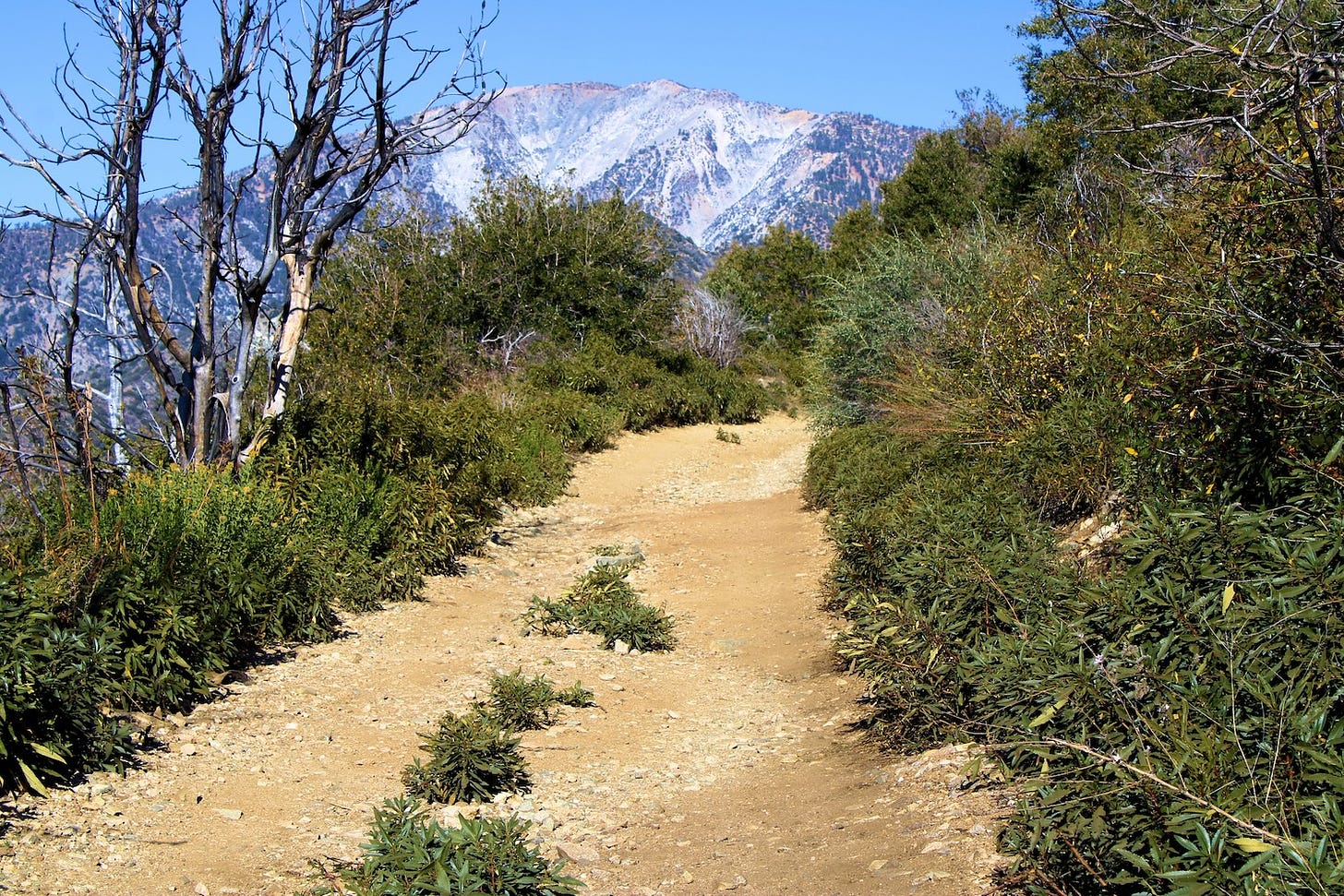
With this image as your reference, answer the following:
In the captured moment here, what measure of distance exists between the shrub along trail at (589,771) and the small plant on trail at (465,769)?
4.5 inches

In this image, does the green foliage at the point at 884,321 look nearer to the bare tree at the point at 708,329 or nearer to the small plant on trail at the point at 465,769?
the small plant on trail at the point at 465,769

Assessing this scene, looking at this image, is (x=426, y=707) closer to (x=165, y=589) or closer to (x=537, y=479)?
(x=165, y=589)

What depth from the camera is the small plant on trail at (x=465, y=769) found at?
4.61 metres

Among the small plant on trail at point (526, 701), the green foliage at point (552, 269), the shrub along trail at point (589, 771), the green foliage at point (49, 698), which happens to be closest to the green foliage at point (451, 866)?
the shrub along trail at point (589, 771)

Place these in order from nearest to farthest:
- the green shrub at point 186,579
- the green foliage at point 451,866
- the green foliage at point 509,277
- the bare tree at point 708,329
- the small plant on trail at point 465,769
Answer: the green foliage at point 451,866, the small plant on trail at point 465,769, the green shrub at point 186,579, the green foliage at point 509,277, the bare tree at point 708,329

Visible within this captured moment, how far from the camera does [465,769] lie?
4648 millimetres

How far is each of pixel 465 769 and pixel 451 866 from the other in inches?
60.0

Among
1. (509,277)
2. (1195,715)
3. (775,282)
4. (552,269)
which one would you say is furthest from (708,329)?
(1195,715)

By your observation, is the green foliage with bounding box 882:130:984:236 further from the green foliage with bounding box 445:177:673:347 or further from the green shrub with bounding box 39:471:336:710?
the green shrub with bounding box 39:471:336:710

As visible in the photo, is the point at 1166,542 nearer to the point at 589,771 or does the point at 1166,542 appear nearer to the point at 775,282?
the point at 589,771

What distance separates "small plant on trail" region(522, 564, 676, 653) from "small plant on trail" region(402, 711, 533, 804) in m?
2.42

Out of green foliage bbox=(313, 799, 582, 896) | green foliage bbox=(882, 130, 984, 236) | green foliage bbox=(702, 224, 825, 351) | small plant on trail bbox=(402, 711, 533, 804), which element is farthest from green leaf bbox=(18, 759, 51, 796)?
green foliage bbox=(702, 224, 825, 351)

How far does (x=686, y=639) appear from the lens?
25.1ft

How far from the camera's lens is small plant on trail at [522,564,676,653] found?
7316mm
